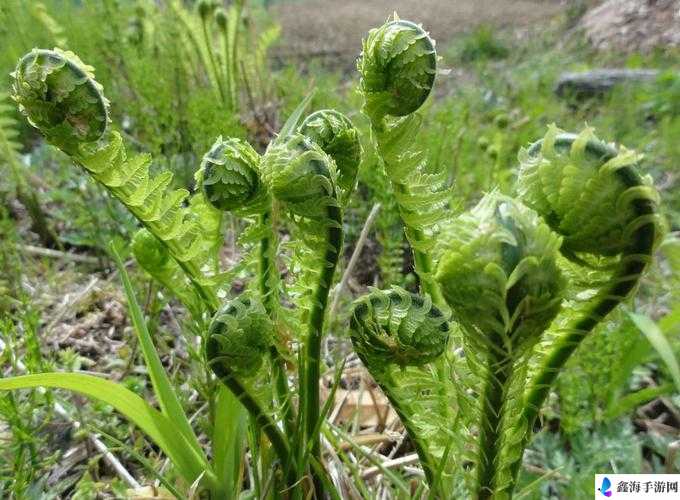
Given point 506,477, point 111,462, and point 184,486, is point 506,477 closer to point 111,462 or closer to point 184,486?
point 184,486

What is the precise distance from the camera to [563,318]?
0.77 meters

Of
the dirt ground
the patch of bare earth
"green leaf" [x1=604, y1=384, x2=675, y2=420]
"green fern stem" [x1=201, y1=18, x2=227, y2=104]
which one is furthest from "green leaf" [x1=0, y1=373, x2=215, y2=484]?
the patch of bare earth

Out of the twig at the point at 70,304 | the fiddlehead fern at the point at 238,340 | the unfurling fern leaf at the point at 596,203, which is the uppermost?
the twig at the point at 70,304

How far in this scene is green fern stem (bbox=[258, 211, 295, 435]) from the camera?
0.92 m

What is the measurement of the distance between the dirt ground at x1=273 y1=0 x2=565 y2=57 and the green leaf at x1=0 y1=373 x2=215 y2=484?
18.0 ft

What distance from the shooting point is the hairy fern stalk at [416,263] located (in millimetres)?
607

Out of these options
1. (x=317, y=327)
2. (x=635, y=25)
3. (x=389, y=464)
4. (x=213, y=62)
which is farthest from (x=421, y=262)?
(x=635, y=25)

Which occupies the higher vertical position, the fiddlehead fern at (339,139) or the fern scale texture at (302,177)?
the fiddlehead fern at (339,139)

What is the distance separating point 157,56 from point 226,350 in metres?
2.59

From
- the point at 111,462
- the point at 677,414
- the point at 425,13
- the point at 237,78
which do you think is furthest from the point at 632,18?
the point at 111,462

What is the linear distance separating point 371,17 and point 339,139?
721 cm

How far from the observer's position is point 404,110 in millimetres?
817

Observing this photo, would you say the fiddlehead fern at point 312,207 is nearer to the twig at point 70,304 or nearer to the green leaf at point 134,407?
the green leaf at point 134,407

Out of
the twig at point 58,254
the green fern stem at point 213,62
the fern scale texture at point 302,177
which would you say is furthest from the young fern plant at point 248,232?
the green fern stem at point 213,62
